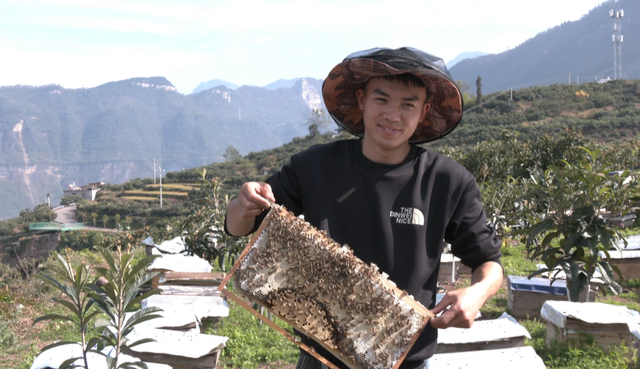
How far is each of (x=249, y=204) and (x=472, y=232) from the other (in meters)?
0.95

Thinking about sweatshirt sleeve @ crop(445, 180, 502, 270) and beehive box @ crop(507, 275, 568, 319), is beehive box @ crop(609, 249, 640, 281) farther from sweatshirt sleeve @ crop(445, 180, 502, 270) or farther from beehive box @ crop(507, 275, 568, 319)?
sweatshirt sleeve @ crop(445, 180, 502, 270)

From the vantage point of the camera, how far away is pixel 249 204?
2166mm

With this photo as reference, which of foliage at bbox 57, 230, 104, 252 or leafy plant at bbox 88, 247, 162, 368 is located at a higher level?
leafy plant at bbox 88, 247, 162, 368

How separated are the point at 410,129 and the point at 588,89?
8223cm

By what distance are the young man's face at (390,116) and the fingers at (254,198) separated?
48 centimetres

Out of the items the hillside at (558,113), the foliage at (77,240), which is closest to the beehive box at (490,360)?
the foliage at (77,240)

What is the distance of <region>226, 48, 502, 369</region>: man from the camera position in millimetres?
2152

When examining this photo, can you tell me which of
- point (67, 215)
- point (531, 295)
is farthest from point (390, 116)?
point (67, 215)

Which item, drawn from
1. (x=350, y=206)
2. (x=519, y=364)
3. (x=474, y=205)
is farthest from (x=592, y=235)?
(x=350, y=206)

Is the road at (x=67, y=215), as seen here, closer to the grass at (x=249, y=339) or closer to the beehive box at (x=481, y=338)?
the grass at (x=249, y=339)

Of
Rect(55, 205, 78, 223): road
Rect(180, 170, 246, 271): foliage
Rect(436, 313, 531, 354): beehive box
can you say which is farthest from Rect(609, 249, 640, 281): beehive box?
Rect(55, 205, 78, 223): road

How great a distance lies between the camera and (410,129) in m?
2.20

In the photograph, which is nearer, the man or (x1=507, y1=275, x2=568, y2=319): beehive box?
the man

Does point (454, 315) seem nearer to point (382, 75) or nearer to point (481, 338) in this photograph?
point (382, 75)
